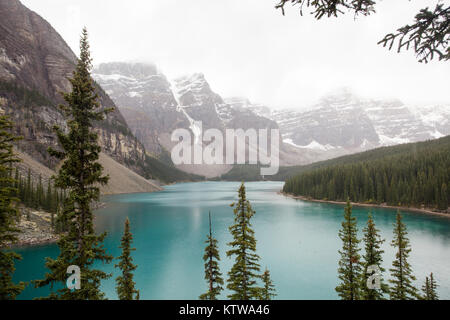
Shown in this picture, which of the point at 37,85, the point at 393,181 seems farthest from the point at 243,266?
the point at 37,85

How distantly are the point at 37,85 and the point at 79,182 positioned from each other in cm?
15724

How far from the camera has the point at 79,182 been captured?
9.72 metres

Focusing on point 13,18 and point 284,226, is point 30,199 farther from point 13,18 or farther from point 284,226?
point 13,18

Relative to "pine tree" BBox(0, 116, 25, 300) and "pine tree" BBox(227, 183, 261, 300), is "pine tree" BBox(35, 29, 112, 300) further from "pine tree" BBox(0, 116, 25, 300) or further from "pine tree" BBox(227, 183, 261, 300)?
"pine tree" BBox(227, 183, 261, 300)

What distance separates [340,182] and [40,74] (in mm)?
165519

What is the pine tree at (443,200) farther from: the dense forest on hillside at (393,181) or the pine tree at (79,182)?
the pine tree at (79,182)

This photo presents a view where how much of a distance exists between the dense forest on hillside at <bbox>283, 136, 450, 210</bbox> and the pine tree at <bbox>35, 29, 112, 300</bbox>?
78604mm

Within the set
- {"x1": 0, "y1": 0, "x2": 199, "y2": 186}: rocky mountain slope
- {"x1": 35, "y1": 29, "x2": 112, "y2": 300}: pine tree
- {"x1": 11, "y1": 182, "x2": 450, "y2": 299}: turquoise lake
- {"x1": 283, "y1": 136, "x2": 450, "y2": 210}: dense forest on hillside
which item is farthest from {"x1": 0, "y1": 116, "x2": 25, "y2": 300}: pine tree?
{"x1": 283, "y1": 136, "x2": 450, "y2": 210}: dense forest on hillside

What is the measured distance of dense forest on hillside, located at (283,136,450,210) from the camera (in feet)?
216

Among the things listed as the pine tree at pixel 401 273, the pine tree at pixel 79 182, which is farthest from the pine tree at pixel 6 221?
the pine tree at pixel 401 273

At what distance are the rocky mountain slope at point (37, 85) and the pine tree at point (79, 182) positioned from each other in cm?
7343

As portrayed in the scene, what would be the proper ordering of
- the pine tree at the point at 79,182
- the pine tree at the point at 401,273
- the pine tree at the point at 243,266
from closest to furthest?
the pine tree at the point at 79,182
the pine tree at the point at 243,266
the pine tree at the point at 401,273

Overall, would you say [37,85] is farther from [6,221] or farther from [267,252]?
[6,221]

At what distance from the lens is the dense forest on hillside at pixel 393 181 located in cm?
6569
